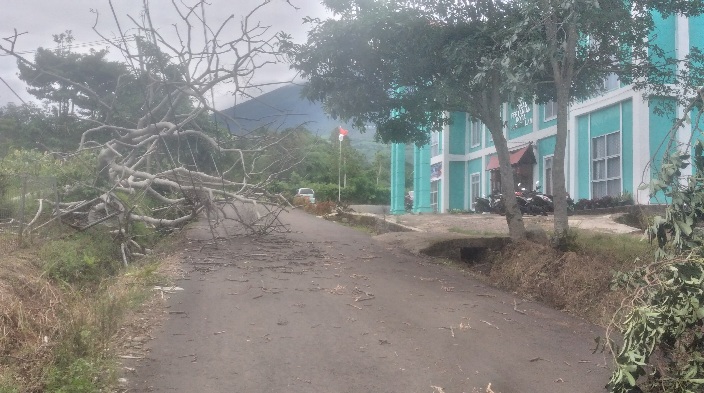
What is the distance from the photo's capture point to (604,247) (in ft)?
36.0

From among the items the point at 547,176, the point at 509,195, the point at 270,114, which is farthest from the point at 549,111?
the point at 270,114

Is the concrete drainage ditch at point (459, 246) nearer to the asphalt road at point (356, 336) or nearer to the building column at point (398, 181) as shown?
the asphalt road at point (356, 336)

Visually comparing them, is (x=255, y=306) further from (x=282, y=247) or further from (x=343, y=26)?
(x=343, y=26)

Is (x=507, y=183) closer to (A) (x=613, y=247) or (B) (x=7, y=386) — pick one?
(A) (x=613, y=247)

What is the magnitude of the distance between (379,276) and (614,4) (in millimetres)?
5204

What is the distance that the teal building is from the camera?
17062mm

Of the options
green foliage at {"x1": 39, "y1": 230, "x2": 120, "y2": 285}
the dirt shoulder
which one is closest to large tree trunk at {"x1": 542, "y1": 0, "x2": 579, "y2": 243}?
the dirt shoulder

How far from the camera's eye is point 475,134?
30688mm

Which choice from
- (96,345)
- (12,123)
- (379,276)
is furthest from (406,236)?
(12,123)

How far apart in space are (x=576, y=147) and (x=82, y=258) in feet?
51.0

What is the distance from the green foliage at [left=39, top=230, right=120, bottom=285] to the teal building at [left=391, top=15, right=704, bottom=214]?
7019 mm

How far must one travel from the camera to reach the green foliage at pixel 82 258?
10344 millimetres

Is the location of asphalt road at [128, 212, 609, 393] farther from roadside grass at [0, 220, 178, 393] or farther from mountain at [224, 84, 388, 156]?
mountain at [224, 84, 388, 156]

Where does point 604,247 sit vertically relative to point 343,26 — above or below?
below
